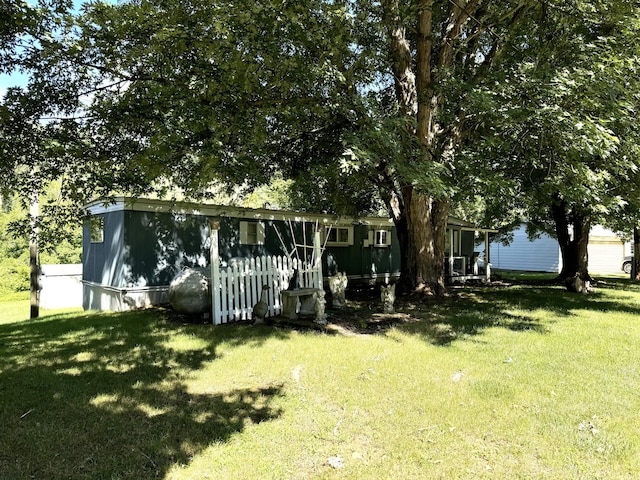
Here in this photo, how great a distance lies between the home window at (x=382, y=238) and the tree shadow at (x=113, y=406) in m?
8.57

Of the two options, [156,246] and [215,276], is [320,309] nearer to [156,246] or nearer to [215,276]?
[215,276]

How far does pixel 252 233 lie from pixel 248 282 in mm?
3575

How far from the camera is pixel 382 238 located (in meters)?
14.4

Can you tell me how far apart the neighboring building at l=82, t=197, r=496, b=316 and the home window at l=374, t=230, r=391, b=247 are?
136cm

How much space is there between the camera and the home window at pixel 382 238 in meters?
14.1

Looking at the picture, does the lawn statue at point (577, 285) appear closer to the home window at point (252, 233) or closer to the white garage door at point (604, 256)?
the home window at point (252, 233)

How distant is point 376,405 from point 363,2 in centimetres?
593

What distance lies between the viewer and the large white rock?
24.8ft

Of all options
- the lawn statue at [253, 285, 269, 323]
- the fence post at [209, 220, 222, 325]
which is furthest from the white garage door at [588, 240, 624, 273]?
the fence post at [209, 220, 222, 325]

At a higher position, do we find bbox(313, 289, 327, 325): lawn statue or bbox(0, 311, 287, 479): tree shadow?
bbox(313, 289, 327, 325): lawn statue

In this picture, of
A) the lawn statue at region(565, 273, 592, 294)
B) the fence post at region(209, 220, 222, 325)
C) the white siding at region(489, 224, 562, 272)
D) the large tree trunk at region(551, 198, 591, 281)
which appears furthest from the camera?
the white siding at region(489, 224, 562, 272)

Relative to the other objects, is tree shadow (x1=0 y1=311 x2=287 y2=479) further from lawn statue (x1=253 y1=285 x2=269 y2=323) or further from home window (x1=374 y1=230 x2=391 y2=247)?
home window (x1=374 y1=230 x2=391 y2=247)

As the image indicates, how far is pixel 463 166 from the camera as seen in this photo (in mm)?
6926

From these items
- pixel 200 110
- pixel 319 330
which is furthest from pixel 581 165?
pixel 200 110
